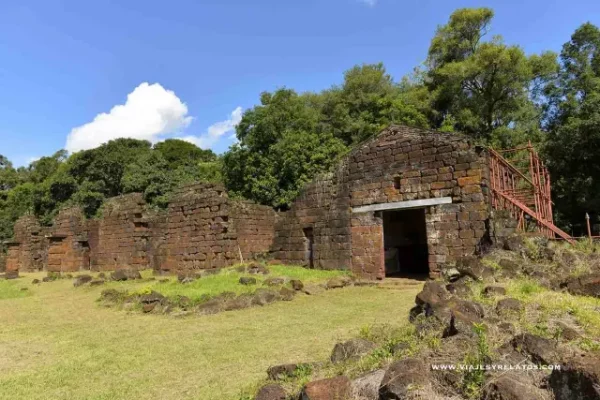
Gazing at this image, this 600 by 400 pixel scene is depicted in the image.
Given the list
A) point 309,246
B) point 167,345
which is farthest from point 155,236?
point 167,345

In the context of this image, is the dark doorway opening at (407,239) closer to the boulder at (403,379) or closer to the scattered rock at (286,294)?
the scattered rock at (286,294)

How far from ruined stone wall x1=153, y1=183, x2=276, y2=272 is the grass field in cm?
522

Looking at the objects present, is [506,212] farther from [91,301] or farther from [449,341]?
[91,301]

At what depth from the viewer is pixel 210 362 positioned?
5715 millimetres

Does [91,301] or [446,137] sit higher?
[446,137]

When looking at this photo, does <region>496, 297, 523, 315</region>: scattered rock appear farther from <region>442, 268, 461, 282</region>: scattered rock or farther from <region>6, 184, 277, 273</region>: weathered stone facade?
<region>6, 184, 277, 273</region>: weathered stone facade

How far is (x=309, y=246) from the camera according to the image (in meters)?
15.4

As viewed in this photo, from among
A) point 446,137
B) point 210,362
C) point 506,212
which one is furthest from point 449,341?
point 446,137

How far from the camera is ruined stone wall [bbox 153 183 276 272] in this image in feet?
50.7

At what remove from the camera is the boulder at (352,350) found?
4.58 meters

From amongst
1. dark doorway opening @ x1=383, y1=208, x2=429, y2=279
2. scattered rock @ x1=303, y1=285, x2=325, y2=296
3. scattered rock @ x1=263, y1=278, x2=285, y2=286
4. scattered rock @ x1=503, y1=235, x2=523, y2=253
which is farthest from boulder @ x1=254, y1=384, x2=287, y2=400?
dark doorway opening @ x1=383, y1=208, x2=429, y2=279

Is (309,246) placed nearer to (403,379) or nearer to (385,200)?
(385,200)

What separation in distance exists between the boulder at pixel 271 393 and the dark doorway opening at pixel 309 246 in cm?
1114

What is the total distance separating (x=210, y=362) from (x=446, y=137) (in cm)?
941
